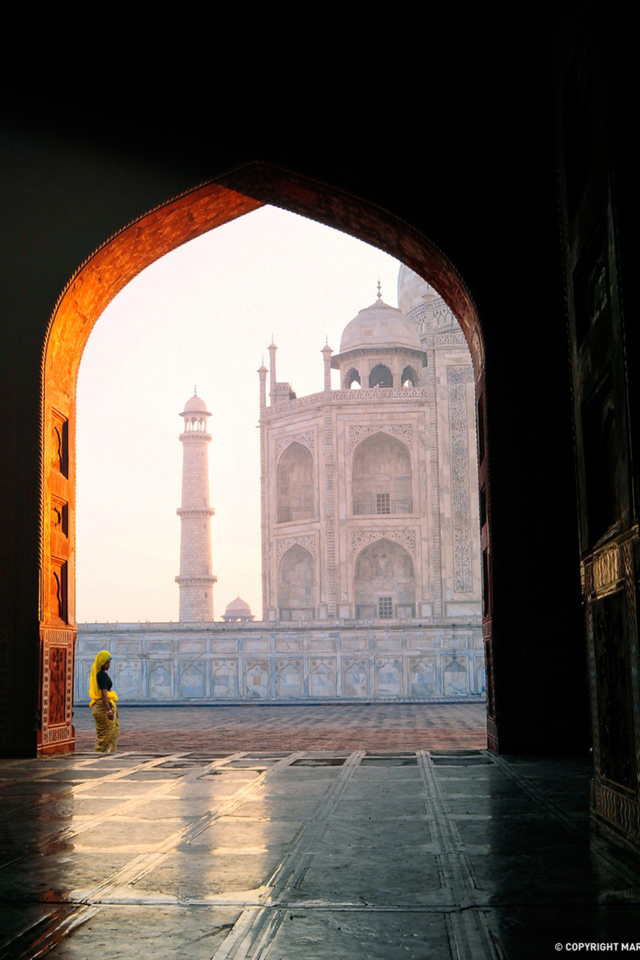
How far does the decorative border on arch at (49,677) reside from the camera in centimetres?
536

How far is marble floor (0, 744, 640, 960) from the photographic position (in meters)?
1.73

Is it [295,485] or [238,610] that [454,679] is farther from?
[238,610]

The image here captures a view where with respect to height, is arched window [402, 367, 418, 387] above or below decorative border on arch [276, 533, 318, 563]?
above

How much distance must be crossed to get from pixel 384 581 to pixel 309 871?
2533 centimetres

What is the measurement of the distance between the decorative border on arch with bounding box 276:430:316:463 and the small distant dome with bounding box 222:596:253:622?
836 cm

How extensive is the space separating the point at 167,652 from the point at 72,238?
1402cm

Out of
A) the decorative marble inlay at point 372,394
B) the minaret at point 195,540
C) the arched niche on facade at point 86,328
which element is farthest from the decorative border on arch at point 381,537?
the arched niche on facade at point 86,328

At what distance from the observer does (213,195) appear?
19.5ft

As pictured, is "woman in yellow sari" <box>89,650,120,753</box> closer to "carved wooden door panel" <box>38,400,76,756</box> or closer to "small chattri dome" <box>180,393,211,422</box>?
"carved wooden door panel" <box>38,400,76,756</box>

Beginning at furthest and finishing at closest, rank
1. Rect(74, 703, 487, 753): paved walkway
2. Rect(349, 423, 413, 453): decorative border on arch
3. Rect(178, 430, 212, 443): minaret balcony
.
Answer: Rect(178, 430, 212, 443): minaret balcony
Rect(349, 423, 413, 453): decorative border on arch
Rect(74, 703, 487, 753): paved walkway

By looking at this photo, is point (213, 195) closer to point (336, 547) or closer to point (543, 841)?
point (543, 841)

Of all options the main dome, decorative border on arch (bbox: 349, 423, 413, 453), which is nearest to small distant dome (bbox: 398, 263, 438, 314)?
the main dome

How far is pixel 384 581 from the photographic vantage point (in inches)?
1081

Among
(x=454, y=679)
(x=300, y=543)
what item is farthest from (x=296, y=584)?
(x=454, y=679)
